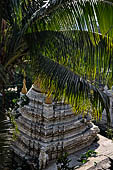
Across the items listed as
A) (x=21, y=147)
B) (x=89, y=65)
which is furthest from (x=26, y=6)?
(x=21, y=147)

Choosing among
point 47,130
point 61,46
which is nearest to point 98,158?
point 47,130

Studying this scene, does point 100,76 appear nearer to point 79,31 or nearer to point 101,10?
point 79,31

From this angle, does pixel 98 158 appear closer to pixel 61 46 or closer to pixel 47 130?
pixel 47 130

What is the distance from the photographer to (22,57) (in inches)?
153

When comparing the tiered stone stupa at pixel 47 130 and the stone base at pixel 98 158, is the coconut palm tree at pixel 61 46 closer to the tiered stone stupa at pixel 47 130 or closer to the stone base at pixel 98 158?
the stone base at pixel 98 158

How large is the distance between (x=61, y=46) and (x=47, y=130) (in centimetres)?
396

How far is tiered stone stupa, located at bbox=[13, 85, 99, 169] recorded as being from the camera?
6.57m

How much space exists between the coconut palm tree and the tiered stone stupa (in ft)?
10.6

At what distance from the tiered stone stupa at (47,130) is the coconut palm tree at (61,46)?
3226 millimetres

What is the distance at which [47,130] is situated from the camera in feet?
21.5


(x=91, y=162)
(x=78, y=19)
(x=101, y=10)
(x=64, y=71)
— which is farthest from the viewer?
(x=91, y=162)

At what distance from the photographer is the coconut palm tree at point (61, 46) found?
9.34 feet

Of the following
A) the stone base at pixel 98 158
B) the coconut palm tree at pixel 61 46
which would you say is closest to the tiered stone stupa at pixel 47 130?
the stone base at pixel 98 158

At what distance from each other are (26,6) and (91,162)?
182 inches
